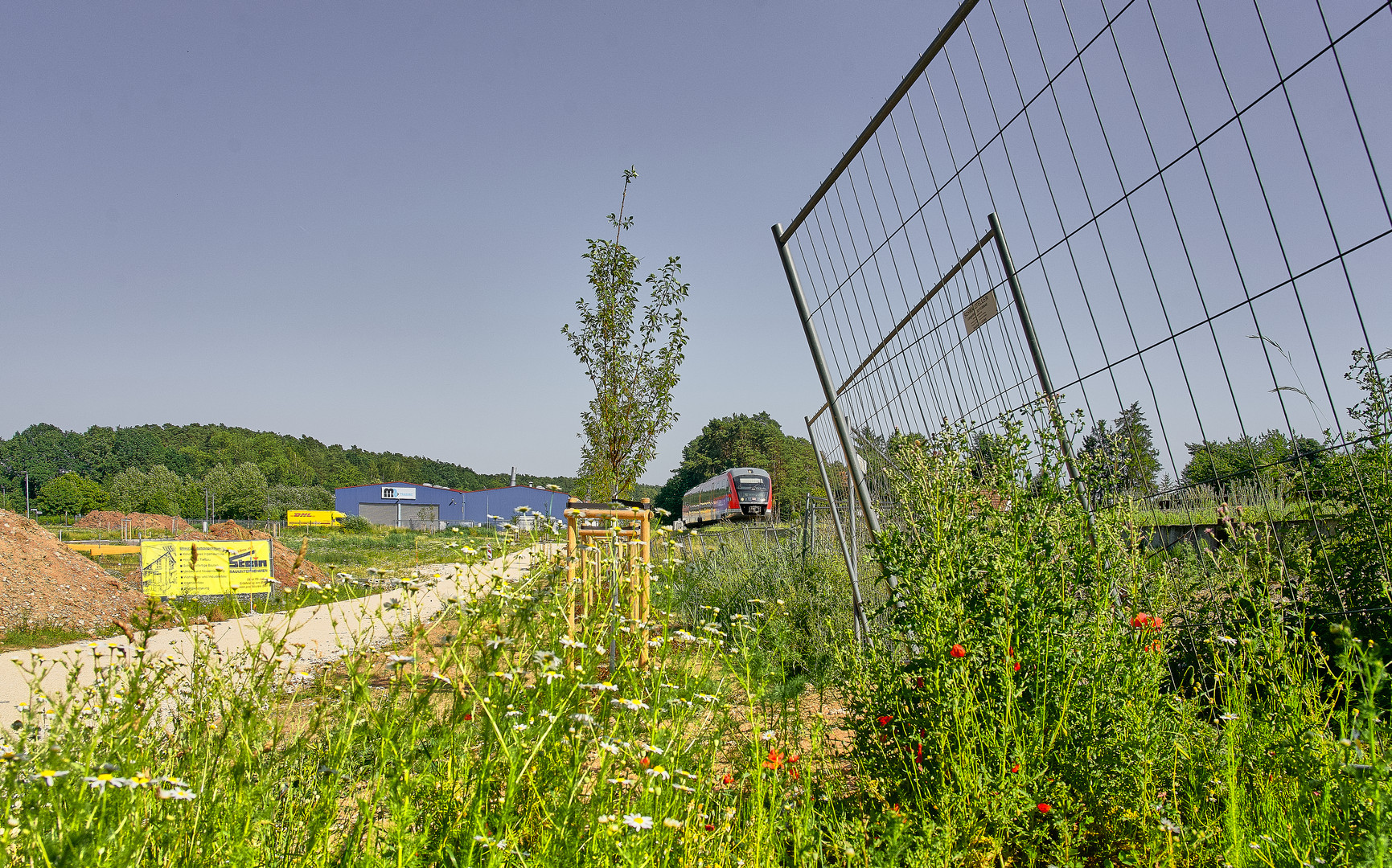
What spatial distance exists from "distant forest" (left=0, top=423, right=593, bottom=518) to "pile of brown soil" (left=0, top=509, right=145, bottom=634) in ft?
214

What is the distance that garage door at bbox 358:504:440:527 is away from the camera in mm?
69812

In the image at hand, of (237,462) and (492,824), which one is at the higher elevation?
(237,462)

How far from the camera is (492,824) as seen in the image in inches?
76.8

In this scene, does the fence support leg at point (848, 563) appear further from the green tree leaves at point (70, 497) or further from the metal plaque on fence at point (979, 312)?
the green tree leaves at point (70, 497)

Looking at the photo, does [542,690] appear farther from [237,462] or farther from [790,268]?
[237,462]

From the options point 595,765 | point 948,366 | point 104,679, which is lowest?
point 595,765

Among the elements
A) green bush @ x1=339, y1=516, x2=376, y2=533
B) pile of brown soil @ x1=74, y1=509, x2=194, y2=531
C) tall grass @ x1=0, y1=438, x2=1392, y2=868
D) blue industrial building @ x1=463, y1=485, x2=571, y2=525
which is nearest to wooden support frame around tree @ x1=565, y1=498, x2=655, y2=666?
tall grass @ x1=0, y1=438, x2=1392, y2=868

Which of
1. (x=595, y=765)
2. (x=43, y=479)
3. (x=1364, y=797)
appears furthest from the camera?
(x=43, y=479)

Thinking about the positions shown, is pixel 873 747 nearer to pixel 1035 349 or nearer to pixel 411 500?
pixel 1035 349

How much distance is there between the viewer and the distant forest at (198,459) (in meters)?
86.9

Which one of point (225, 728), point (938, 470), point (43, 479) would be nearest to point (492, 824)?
point (225, 728)

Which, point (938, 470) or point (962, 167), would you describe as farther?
point (962, 167)

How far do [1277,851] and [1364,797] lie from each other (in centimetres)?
19

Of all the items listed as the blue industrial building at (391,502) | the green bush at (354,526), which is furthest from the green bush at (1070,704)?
the blue industrial building at (391,502)
